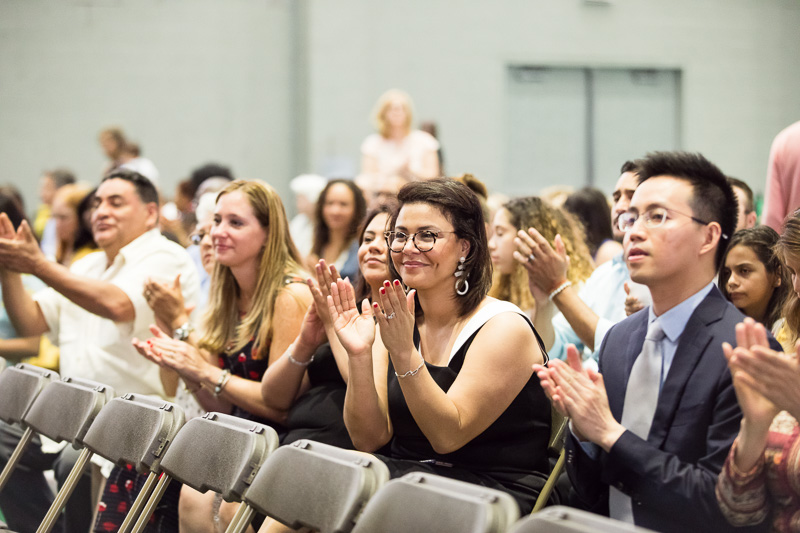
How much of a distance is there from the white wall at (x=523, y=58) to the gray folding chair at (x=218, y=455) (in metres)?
6.98

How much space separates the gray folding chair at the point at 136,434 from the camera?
2383 millimetres

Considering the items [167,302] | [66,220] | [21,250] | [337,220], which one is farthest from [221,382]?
[66,220]

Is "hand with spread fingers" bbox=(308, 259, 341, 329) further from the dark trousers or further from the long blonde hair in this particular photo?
the dark trousers

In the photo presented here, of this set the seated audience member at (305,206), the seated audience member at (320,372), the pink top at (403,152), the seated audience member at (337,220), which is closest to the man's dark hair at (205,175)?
the seated audience member at (305,206)

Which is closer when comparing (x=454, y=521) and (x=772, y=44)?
(x=454, y=521)

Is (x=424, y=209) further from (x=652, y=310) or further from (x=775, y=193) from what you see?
(x=775, y=193)

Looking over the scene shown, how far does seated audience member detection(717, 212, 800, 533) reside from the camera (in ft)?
5.24

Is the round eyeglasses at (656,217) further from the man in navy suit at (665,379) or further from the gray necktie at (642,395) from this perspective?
the gray necktie at (642,395)

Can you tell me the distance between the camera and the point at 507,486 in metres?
2.34

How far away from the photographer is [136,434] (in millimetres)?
2453

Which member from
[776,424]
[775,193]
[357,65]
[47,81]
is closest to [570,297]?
[775,193]

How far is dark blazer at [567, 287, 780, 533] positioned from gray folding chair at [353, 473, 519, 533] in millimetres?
417

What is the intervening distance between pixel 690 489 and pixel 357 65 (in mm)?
7778

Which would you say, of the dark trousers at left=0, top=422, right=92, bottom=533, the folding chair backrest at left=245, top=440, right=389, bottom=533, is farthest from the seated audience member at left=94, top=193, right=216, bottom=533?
the folding chair backrest at left=245, top=440, right=389, bottom=533
